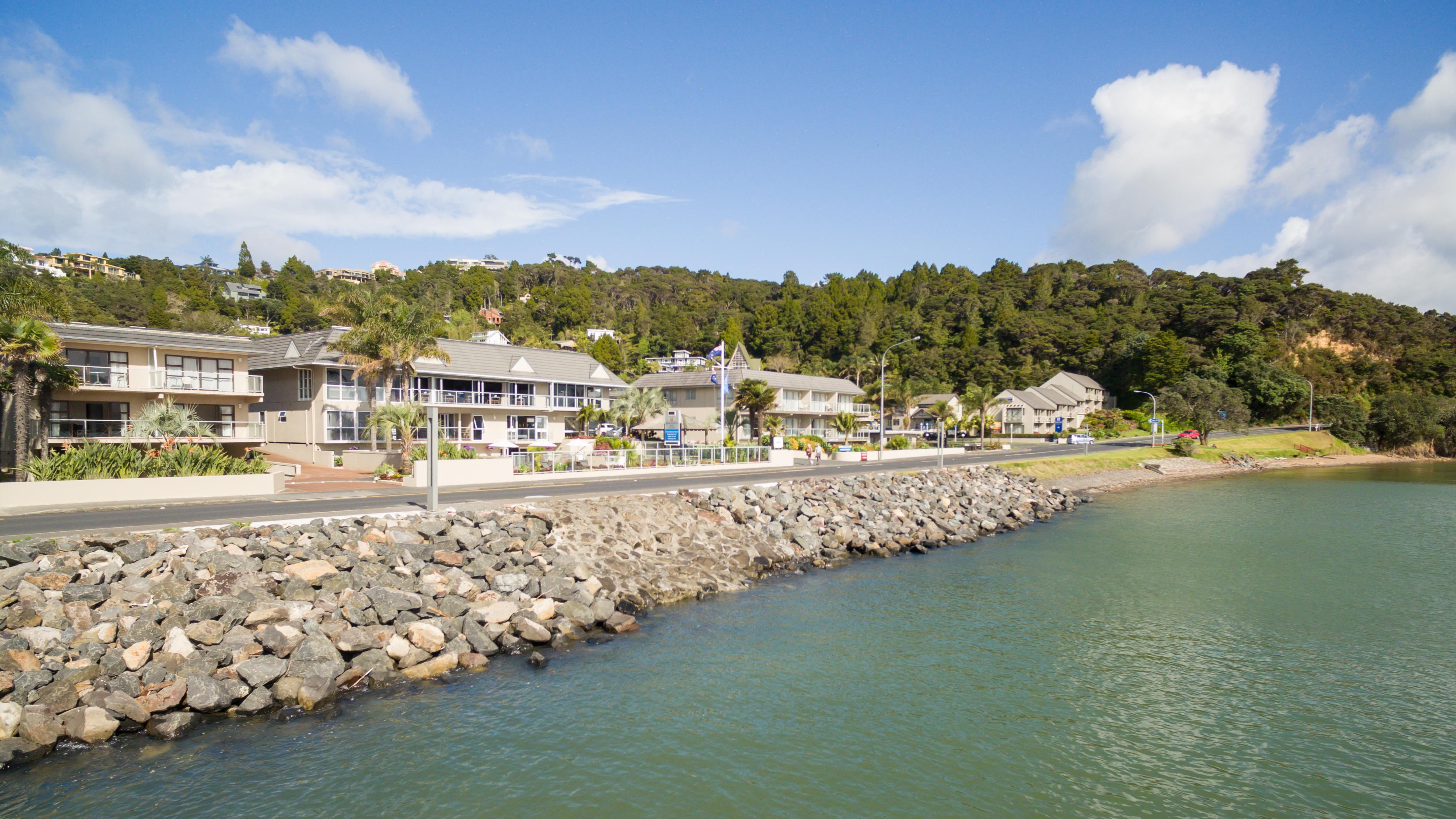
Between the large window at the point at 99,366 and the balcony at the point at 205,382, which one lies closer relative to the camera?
the large window at the point at 99,366

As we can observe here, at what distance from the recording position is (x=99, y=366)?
36.9m

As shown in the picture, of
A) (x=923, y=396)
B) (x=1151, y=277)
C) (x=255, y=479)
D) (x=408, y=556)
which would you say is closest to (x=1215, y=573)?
(x=408, y=556)

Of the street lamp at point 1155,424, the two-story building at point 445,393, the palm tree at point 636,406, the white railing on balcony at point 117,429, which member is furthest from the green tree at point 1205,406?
the white railing on balcony at point 117,429

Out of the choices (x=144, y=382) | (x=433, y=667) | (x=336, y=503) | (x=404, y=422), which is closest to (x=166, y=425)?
(x=144, y=382)

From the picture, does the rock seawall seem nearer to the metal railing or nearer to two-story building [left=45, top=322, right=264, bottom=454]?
the metal railing

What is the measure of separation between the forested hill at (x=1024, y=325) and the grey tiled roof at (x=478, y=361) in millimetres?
21136

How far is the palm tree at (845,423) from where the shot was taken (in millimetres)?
72562

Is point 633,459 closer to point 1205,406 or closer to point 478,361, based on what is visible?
point 478,361

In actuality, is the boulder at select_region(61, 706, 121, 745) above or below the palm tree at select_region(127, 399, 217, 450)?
below

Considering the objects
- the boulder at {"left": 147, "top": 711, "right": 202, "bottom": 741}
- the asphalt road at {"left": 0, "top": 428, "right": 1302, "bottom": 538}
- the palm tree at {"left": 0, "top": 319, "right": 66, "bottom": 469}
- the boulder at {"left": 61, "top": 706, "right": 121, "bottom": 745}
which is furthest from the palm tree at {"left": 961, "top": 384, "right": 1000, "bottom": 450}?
the boulder at {"left": 61, "top": 706, "right": 121, "bottom": 745}

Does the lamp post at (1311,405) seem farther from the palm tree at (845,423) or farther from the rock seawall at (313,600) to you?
the rock seawall at (313,600)

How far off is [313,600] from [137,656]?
3.30 meters

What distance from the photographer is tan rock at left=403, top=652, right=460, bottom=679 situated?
Result: 591 inches

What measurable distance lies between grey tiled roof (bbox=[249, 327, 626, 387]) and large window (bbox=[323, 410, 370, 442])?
333 centimetres
